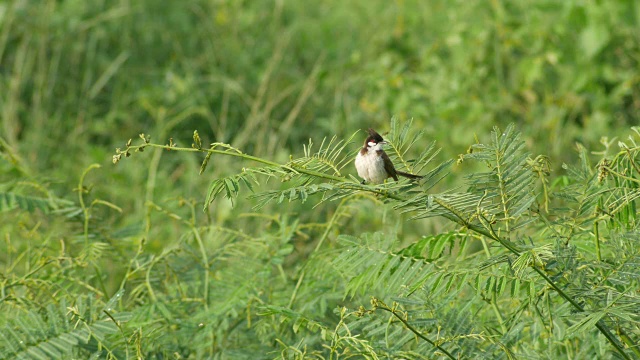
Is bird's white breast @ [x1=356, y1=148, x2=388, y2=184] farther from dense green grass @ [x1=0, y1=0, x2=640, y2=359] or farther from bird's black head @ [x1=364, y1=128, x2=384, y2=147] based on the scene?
dense green grass @ [x1=0, y1=0, x2=640, y2=359]

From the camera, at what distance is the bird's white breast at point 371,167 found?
264cm

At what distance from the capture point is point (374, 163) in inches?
106

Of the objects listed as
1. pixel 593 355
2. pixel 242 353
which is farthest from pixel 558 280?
pixel 242 353

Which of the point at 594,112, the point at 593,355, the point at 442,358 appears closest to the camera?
the point at 442,358

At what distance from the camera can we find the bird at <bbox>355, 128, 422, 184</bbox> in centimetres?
258

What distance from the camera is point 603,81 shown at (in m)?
6.57

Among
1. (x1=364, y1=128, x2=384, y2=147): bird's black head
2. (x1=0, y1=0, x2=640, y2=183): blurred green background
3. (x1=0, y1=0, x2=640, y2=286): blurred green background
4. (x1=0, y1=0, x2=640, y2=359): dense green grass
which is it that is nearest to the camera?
(x1=364, y1=128, x2=384, y2=147): bird's black head

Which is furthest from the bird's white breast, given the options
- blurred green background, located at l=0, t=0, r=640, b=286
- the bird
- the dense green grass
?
blurred green background, located at l=0, t=0, r=640, b=286

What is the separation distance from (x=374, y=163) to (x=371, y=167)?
29 mm

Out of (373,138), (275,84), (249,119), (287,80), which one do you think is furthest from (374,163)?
(287,80)

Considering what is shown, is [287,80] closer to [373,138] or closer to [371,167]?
[373,138]

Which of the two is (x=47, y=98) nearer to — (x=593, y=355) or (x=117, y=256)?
(x=117, y=256)

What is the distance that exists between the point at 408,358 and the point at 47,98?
4.85 meters

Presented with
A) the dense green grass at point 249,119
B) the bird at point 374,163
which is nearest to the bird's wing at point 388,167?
the bird at point 374,163
